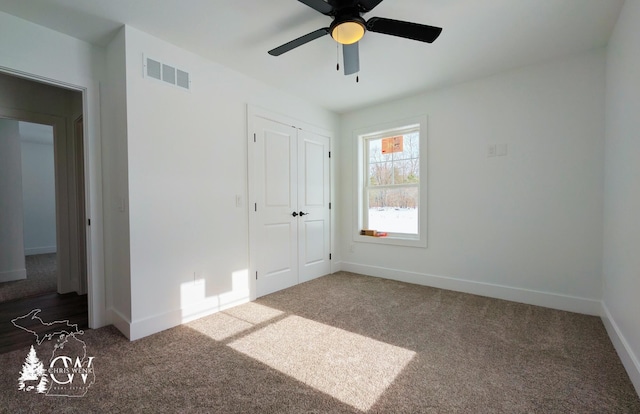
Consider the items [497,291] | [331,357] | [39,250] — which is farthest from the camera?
[39,250]

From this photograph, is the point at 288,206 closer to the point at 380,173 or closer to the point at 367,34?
the point at 380,173

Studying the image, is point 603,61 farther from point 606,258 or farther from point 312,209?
point 312,209

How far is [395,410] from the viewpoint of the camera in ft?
5.14

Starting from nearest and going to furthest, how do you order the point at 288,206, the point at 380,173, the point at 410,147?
the point at 288,206 → the point at 410,147 → the point at 380,173

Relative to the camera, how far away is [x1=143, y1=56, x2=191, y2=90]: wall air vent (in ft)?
8.40

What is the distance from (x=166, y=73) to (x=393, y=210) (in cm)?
330

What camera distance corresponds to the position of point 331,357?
2.12 meters

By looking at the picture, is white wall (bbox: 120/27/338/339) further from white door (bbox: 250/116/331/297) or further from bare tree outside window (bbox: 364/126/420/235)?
bare tree outside window (bbox: 364/126/420/235)

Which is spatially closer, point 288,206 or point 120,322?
point 120,322

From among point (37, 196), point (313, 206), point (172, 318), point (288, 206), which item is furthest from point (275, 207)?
point (37, 196)

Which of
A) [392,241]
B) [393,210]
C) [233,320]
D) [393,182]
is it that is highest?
[393,182]

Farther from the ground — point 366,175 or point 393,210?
point 366,175

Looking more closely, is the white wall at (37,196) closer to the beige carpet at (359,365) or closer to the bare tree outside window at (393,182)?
the beige carpet at (359,365)

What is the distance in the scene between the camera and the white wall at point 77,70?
2.24 metres
